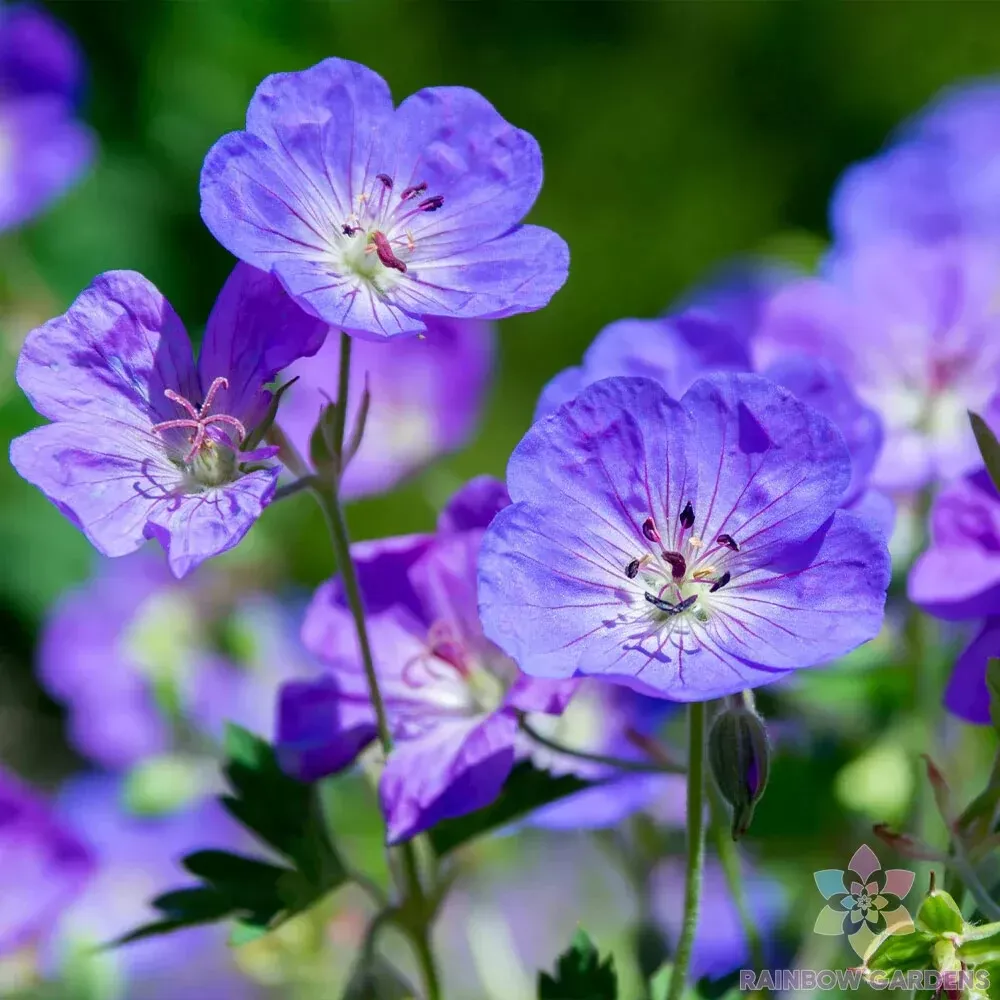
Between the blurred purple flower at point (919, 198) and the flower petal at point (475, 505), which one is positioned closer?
the flower petal at point (475, 505)

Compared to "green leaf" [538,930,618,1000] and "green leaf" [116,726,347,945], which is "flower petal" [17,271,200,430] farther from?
"green leaf" [538,930,618,1000]

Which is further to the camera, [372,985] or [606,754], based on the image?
[606,754]

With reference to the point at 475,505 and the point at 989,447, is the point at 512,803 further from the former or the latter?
the point at 989,447

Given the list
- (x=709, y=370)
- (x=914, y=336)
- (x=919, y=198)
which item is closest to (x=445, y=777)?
(x=709, y=370)

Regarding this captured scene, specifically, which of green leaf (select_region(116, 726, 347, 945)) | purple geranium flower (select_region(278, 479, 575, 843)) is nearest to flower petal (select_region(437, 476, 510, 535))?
purple geranium flower (select_region(278, 479, 575, 843))

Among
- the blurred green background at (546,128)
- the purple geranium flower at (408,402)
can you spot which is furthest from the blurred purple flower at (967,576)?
the blurred green background at (546,128)

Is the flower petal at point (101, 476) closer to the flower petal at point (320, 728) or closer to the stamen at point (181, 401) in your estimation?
the stamen at point (181, 401)
